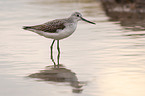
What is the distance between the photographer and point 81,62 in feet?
36.2

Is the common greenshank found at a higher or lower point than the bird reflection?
higher

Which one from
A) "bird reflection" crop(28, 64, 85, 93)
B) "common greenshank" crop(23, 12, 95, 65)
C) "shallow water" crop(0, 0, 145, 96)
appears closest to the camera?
"shallow water" crop(0, 0, 145, 96)

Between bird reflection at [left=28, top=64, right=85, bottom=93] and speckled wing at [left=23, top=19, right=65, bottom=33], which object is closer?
bird reflection at [left=28, top=64, right=85, bottom=93]

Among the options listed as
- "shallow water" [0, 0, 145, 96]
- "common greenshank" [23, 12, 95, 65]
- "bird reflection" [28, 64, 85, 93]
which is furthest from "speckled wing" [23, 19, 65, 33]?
"bird reflection" [28, 64, 85, 93]

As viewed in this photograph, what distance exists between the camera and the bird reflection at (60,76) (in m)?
8.82

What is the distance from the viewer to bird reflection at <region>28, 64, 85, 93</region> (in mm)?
8824

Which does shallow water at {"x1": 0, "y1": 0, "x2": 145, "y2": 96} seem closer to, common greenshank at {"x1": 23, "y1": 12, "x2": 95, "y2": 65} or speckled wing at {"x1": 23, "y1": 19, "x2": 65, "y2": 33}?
common greenshank at {"x1": 23, "y1": 12, "x2": 95, "y2": 65}

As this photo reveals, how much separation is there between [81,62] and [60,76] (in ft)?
4.96

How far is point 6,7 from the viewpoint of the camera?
2605 centimetres

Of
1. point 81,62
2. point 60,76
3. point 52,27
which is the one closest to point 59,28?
point 52,27

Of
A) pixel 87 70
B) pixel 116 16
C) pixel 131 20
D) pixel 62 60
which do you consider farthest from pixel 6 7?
pixel 87 70

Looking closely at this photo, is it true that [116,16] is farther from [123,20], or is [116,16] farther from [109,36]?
[109,36]

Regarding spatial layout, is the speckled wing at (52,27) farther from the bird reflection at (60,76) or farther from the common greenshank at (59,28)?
the bird reflection at (60,76)

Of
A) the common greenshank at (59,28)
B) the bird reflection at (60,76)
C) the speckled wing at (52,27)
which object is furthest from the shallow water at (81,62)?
the speckled wing at (52,27)
